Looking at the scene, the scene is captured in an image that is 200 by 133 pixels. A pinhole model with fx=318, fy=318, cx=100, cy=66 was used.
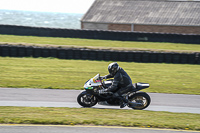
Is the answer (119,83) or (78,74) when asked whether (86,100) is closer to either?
(119,83)

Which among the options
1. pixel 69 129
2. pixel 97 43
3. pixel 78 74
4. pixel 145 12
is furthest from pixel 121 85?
pixel 145 12

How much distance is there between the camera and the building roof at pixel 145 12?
137 feet

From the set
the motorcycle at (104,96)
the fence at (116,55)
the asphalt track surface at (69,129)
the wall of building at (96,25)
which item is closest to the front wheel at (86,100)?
the motorcycle at (104,96)

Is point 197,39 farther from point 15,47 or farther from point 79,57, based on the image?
point 15,47

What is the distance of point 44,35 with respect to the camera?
3200 cm

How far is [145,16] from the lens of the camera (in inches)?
1709

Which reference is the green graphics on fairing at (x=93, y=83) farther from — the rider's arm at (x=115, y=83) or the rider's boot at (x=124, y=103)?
the rider's boot at (x=124, y=103)

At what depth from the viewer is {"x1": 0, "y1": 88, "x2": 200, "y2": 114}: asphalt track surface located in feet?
34.5

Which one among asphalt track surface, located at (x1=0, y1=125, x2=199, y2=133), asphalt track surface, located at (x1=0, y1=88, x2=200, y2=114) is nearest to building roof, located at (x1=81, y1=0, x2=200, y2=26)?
asphalt track surface, located at (x1=0, y1=88, x2=200, y2=114)

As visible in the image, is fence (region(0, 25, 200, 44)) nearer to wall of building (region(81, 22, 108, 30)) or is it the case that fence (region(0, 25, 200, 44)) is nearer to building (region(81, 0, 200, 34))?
building (region(81, 0, 200, 34))

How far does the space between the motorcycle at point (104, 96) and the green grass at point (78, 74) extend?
3326 mm

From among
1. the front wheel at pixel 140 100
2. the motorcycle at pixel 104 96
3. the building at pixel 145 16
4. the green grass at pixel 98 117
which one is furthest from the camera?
the building at pixel 145 16

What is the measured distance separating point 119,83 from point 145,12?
3596 centimetres

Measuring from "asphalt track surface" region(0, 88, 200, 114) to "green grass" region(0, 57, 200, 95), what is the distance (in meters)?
0.96
